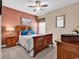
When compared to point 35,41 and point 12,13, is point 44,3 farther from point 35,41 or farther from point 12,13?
point 12,13

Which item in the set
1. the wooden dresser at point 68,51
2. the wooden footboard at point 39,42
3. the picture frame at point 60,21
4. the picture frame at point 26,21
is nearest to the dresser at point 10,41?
the picture frame at point 26,21

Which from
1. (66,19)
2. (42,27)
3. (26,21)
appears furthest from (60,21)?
(26,21)

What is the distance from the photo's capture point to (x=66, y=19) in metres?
7.42

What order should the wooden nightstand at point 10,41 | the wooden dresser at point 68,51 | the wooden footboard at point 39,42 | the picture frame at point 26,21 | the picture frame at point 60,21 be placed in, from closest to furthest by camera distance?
the wooden dresser at point 68,51 < the wooden footboard at point 39,42 < the picture frame at point 60,21 < the wooden nightstand at point 10,41 < the picture frame at point 26,21

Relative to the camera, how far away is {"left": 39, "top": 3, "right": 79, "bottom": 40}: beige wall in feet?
21.8

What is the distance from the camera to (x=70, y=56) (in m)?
2.41

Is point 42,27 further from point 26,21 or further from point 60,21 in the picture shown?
point 60,21

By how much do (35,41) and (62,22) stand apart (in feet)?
9.51

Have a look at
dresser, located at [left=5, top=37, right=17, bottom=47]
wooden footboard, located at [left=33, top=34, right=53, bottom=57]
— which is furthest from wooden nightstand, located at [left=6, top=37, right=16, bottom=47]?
wooden footboard, located at [left=33, top=34, right=53, bottom=57]

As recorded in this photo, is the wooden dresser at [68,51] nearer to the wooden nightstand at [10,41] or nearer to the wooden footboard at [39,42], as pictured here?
the wooden footboard at [39,42]

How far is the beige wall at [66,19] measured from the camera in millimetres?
6652

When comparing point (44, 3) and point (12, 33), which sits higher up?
point (44, 3)

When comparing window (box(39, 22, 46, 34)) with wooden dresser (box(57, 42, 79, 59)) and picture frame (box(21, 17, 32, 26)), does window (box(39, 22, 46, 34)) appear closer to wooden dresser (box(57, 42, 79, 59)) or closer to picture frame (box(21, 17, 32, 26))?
picture frame (box(21, 17, 32, 26))

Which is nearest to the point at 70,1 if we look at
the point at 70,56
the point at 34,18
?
the point at 70,56
